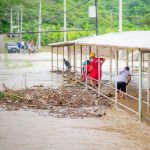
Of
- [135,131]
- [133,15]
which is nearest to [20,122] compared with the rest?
[135,131]

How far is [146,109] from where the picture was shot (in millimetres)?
17688

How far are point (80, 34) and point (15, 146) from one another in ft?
213

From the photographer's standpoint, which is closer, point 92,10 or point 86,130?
point 86,130

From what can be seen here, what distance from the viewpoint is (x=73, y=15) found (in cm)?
9675

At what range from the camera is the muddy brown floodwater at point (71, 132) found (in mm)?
12625

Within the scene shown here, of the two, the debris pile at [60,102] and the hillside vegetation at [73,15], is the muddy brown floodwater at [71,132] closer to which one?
the debris pile at [60,102]

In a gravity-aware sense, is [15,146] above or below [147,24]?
below

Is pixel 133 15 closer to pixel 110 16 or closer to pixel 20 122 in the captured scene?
pixel 110 16

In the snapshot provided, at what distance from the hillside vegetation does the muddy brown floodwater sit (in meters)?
62.8

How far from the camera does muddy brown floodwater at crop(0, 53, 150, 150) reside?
41.4 feet

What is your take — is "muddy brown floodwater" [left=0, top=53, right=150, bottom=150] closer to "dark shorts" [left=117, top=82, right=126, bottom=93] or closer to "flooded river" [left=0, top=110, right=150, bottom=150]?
"flooded river" [left=0, top=110, right=150, bottom=150]

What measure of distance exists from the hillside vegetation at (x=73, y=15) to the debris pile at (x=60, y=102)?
5933cm

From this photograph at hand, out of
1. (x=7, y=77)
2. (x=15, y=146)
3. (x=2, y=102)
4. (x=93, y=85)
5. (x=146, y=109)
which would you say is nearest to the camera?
(x=15, y=146)

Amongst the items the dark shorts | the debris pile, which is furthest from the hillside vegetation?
the dark shorts
